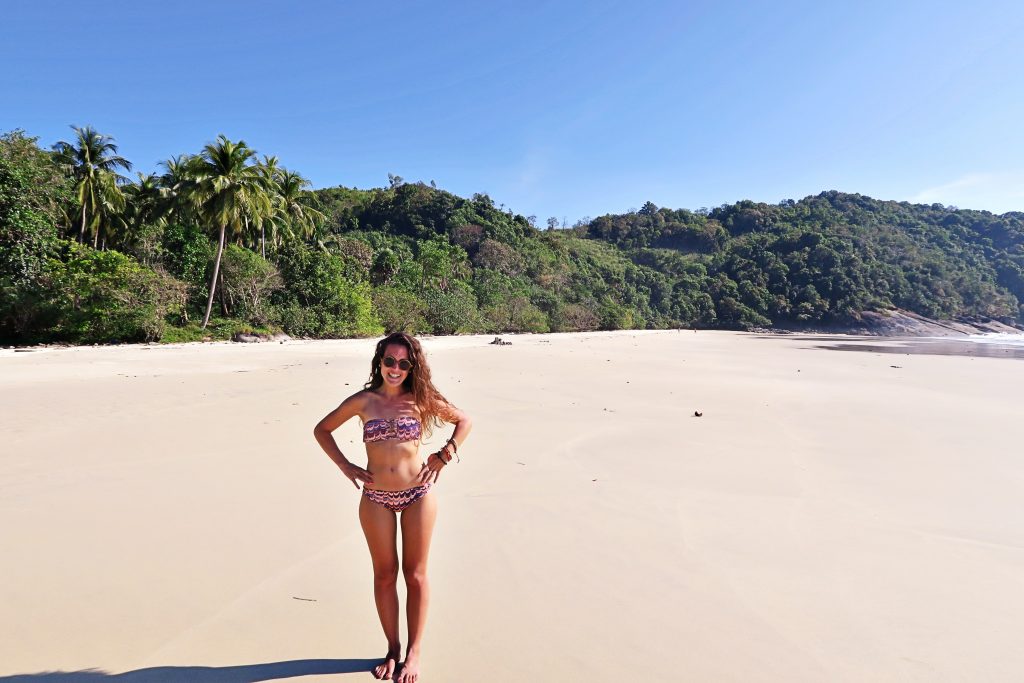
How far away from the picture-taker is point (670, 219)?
109 meters

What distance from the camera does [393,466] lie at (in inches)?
84.4

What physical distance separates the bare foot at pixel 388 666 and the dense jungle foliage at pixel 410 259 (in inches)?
912

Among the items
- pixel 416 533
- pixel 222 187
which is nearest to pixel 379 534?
pixel 416 533

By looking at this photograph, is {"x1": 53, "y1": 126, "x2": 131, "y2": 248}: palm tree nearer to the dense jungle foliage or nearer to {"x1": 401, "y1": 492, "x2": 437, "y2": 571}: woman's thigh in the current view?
the dense jungle foliage

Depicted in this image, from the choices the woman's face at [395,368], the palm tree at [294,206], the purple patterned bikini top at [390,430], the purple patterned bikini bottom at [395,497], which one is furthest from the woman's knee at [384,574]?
the palm tree at [294,206]

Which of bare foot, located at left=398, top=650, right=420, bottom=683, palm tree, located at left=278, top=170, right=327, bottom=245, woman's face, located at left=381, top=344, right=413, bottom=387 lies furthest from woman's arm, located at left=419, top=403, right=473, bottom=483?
palm tree, located at left=278, top=170, right=327, bottom=245

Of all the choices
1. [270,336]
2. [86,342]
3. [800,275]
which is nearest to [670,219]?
[800,275]

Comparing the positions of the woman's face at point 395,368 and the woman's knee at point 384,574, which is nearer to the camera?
the woman's knee at point 384,574

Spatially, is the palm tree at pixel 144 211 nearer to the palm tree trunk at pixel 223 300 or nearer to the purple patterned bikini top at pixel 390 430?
the palm tree trunk at pixel 223 300

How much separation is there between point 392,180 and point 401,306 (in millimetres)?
49649

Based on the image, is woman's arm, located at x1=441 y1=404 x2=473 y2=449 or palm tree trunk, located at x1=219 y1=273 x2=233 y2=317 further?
palm tree trunk, located at x1=219 y1=273 x2=233 y2=317

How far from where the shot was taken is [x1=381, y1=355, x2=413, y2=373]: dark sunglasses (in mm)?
2268

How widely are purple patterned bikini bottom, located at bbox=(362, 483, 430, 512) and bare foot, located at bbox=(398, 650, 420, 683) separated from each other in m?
0.62

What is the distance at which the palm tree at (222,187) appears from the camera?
25391mm
